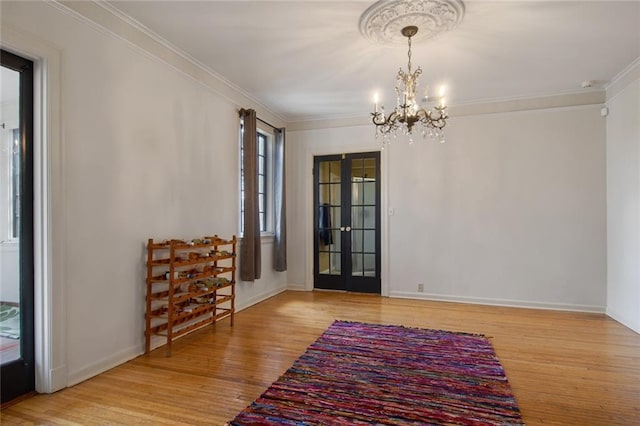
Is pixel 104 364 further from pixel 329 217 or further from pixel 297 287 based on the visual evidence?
pixel 329 217

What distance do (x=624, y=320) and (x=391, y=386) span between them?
130 inches

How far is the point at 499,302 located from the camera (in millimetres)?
4898

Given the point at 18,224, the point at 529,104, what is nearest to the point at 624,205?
the point at 529,104

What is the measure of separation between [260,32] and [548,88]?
364cm

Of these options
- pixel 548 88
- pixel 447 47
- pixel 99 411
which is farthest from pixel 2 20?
pixel 548 88

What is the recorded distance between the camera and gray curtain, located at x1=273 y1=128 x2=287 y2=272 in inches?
216

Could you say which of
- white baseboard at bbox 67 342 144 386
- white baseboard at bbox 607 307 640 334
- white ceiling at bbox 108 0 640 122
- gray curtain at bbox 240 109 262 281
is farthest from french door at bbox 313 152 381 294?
white baseboard at bbox 67 342 144 386

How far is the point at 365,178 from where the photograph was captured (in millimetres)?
5598

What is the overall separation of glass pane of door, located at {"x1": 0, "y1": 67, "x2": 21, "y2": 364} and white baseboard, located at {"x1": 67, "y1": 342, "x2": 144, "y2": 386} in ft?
1.27

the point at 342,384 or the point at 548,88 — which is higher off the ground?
the point at 548,88

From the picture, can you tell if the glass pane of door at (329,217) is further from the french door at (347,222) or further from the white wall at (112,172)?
the white wall at (112,172)

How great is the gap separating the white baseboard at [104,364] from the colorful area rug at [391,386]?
133cm

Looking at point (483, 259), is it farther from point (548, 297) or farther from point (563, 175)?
point (563, 175)

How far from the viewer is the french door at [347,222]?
18.2ft
